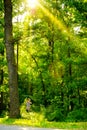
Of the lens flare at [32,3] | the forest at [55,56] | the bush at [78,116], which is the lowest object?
the bush at [78,116]

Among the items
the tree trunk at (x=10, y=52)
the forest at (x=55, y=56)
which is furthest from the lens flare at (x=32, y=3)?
the tree trunk at (x=10, y=52)

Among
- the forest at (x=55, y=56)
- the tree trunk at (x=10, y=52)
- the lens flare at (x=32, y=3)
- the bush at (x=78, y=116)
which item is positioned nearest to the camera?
the tree trunk at (x=10, y=52)

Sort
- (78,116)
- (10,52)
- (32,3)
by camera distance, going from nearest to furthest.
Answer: (10,52)
(78,116)
(32,3)

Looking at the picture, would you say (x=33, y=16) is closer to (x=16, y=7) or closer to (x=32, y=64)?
(x=16, y=7)

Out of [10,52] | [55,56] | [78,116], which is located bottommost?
[78,116]

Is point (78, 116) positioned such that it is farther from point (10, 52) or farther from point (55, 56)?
point (10, 52)

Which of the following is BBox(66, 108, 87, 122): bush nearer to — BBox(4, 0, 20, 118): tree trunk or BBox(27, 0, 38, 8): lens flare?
BBox(4, 0, 20, 118): tree trunk

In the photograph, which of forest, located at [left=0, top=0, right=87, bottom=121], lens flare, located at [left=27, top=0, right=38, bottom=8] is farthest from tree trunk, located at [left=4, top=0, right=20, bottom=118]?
lens flare, located at [left=27, top=0, right=38, bottom=8]

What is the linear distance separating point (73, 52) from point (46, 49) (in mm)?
4018

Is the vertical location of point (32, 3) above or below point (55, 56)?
above

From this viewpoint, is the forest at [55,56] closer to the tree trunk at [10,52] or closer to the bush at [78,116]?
the bush at [78,116]

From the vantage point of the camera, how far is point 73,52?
107ft

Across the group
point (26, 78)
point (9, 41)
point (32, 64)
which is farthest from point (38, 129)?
point (26, 78)

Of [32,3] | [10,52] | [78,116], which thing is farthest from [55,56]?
[10,52]
